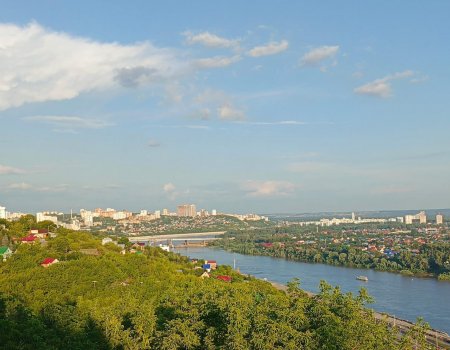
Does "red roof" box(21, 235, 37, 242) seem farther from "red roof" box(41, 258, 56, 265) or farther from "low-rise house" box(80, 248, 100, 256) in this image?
"red roof" box(41, 258, 56, 265)

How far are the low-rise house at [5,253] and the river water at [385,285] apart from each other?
10.3 metres

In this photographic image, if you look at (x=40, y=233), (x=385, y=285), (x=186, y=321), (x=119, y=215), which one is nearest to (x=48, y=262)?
(x=40, y=233)

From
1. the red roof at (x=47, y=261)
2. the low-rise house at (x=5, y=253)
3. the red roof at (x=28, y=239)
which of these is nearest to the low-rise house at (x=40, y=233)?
the red roof at (x=28, y=239)

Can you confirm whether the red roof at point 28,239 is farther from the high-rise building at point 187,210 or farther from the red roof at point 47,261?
the high-rise building at point 187,210

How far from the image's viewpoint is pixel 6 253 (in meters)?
12.0

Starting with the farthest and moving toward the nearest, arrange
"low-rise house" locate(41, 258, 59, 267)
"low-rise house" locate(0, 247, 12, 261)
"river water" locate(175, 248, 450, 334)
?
"river water" locate(175, 248, 450, 334) → "low-rise house" locate(0, 247, 12, 261) → "low-rise house" locate(41, 258, 59, 267)

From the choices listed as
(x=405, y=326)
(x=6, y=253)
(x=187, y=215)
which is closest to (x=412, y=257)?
(x=405, y=326)

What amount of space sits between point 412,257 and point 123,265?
1866 cm

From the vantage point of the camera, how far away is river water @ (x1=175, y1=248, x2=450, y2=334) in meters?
14.7

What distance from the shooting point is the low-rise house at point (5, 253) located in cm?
1174

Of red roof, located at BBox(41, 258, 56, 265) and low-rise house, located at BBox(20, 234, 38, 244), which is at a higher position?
low-rise house, located at BBox(20, 234, 38, 244)

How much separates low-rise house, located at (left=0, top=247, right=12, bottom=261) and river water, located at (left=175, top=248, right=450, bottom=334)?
33.7ft

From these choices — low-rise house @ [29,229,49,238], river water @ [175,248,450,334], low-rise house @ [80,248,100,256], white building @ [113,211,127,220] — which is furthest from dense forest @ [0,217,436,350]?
white building @ [113,211,127,220]

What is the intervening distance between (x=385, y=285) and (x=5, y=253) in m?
14.1
